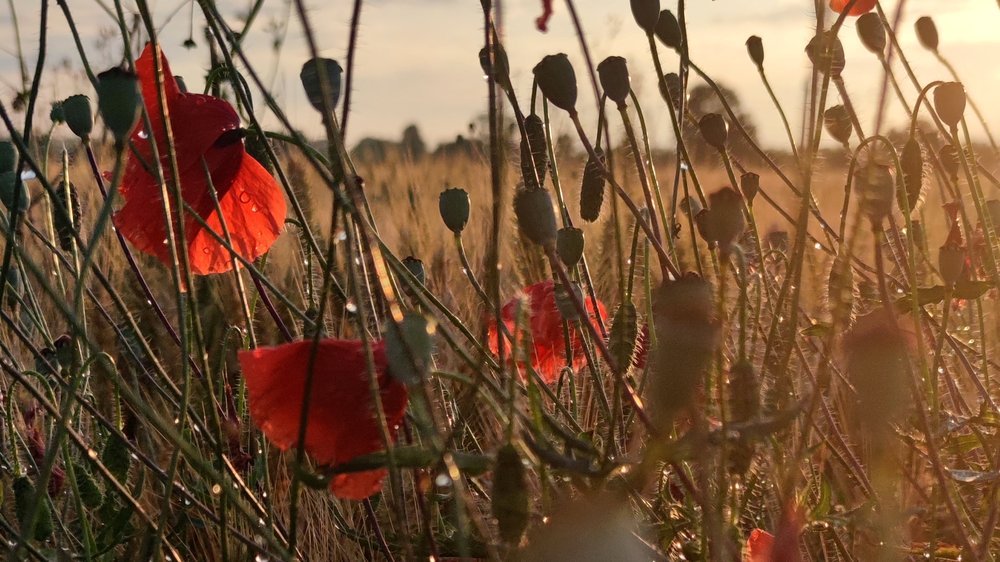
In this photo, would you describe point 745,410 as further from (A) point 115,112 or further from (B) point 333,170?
(A) point 115,112

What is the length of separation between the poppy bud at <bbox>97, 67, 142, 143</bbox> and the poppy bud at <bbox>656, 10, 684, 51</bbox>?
455 millimetres

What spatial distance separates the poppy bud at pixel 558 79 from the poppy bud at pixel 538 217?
0.16 m

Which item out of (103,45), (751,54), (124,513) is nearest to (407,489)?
(124,513)

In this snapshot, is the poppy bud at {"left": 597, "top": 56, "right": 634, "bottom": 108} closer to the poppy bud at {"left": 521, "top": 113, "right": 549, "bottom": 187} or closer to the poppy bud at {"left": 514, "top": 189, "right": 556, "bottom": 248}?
the poppy bud at {"left": 521, "top": 113, "right": 549, "bottom": 187}

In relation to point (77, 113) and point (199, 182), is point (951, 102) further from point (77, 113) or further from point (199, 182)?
point (77, 113)

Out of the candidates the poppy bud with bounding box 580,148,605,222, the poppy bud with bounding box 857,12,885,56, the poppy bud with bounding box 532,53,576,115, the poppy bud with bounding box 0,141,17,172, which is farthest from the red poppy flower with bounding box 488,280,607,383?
the poppy bud with bounding box 0,141,17,172

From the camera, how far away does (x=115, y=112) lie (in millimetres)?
523

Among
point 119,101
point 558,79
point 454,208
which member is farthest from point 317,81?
point 454,208

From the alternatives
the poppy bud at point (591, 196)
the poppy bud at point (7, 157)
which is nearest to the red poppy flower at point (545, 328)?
the poppy bud at point (591, 196)

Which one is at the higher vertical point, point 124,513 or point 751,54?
point 751,54

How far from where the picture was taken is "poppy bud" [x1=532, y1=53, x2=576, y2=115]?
2.30 feet

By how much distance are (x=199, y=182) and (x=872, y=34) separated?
0.53 m

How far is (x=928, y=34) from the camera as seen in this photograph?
0.96 m

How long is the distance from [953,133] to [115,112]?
0.63 m
